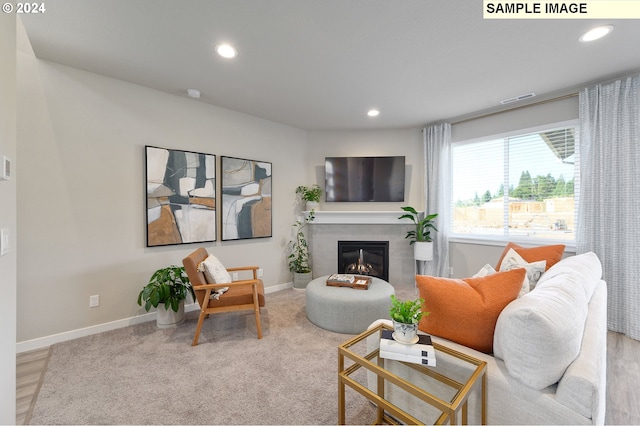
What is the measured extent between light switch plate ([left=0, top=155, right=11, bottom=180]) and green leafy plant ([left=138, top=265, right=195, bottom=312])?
1653mm

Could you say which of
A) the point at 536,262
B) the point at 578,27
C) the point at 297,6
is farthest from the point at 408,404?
the point at 578,27

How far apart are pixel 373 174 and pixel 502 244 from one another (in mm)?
2097

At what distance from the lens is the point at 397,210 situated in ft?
14.4

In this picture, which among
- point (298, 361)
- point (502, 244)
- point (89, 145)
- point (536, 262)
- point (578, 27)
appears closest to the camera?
point (578, 27)

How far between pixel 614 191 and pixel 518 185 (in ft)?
3.12

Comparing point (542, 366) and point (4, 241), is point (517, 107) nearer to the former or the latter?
point (542, 366)

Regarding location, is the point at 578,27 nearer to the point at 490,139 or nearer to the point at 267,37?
→ the point at 490,139

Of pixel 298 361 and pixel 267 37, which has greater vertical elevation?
pixel 267 37

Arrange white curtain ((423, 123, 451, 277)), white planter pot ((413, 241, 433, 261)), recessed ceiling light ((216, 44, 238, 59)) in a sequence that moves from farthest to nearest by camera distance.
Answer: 1. white curtain ((423, 123, 451, 277))
2. white planter pot ((413, 241, 433, 261))
3. recessed ceiling light ((216, 44, 238, 59))

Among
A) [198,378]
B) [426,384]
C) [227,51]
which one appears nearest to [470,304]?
[426,384]

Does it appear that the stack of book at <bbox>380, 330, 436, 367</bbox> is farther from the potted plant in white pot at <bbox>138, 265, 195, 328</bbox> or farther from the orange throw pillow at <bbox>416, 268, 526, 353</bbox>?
the potted plant in white pot at <bbox>138, 265, 195, 328</bbox>

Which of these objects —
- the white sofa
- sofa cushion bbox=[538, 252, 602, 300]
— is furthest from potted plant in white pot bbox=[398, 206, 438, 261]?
the white sofa

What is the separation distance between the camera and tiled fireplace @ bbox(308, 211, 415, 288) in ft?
14.1

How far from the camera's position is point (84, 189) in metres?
2.59
